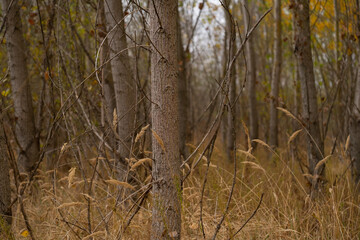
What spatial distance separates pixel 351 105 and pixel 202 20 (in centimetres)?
462

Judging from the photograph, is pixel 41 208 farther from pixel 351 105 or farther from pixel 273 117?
pixel 273 117

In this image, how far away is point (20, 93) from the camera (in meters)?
3.50

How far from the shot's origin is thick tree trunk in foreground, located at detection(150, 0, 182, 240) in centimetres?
149

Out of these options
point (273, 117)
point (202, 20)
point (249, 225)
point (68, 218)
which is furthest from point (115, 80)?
point (202, 20)

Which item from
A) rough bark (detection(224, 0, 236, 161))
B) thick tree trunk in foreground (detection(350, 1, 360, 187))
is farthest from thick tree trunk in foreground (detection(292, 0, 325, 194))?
rough bark (detection(224, 0, 236, 161))

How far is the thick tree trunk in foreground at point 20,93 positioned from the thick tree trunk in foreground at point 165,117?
224 centimetres

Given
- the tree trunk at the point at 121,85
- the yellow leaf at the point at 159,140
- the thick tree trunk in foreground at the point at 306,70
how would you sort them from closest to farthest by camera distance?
1. the yellow leaf at the point at 159,140
2. the tree trunk at the point at 121,85
3. the thick tree trunk in foreground at the point at 306,70

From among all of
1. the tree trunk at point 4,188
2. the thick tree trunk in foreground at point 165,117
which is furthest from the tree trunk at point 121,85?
the thick tree trunk in foreground at point 165,117

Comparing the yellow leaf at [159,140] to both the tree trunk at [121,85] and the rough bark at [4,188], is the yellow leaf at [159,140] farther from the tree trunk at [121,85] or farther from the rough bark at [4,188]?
the rough bark at [4,188]

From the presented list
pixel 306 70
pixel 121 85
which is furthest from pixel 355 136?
pixel 121 85

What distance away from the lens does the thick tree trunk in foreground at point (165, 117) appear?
1491 mm

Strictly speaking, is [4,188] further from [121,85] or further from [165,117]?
[165,117]

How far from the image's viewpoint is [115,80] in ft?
8.17

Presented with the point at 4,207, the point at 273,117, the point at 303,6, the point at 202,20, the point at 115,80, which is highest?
the point at 202,20
